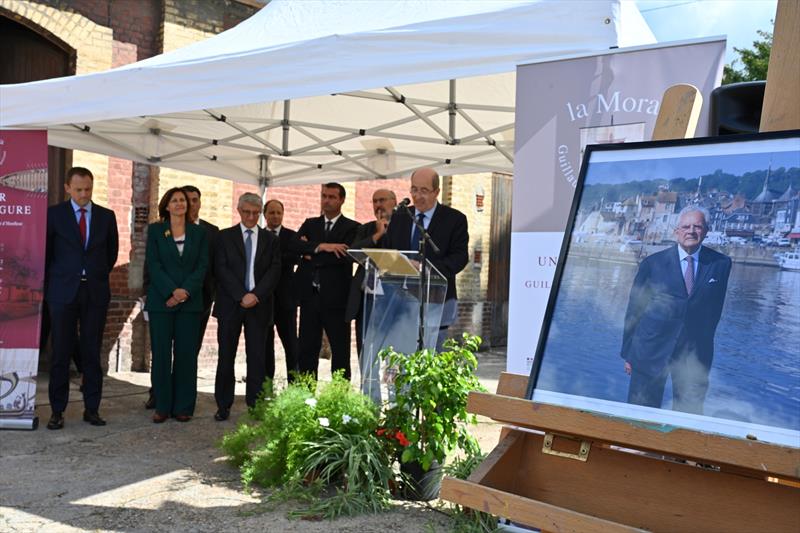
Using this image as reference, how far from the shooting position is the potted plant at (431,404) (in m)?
3.84

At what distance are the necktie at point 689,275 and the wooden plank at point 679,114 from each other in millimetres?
513

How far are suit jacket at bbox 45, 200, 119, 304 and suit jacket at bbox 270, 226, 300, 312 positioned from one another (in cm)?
166

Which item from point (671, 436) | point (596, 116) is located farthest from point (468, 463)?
point (671, 436)

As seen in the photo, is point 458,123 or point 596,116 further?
point 458,123

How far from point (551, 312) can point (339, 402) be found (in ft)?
8.07

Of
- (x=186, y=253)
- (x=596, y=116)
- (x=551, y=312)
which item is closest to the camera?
(x=551, y=312)

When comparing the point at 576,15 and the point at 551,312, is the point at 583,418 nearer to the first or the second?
the point at 551,312

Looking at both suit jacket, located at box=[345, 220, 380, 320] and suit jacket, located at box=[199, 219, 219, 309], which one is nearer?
suit jacket, located at box=[345, 220, 380, 320]

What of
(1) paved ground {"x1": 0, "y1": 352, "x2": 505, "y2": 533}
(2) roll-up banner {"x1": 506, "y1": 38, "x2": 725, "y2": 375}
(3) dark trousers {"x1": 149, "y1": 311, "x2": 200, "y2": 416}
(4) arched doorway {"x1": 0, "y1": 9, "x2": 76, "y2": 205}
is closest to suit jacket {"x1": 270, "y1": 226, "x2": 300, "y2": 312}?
(3) dark trousers {"x1": 149, "y1": 311, "x2": 200, "y2": 416}

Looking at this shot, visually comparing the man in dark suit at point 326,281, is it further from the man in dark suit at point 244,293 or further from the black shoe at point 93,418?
the black shoe at point 93,418

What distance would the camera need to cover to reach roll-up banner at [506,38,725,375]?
11.4ft

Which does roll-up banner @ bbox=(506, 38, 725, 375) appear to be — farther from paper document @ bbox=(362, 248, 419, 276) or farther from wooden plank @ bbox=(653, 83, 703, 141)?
wooden plank @ bbox=(653, 83, 703, 141)

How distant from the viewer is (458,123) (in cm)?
746

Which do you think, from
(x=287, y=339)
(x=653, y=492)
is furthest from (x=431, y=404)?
(x=287, y=339)
